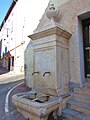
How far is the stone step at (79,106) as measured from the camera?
349 centimetres

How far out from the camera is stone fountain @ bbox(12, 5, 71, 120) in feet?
12.5

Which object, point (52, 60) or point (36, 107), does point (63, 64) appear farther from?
point (36, 107)

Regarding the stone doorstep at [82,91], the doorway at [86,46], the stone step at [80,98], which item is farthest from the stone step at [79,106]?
the doorway at [86,46]

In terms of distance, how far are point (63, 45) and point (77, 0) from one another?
5.40 feet

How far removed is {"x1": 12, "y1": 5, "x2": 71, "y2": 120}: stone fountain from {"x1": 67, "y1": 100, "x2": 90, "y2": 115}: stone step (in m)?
0.37

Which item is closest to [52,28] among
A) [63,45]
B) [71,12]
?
[63,45]

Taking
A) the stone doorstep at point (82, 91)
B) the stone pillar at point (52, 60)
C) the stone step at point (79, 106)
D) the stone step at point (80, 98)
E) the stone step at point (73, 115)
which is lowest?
the stone step at point (73, 115)

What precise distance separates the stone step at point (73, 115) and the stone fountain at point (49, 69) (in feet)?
0.75

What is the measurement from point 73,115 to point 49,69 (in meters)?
1.52

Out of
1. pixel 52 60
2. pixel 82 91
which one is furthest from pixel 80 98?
pixel 52 60

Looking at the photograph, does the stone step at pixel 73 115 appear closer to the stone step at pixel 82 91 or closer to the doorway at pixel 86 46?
the stone step at pixel 82 91

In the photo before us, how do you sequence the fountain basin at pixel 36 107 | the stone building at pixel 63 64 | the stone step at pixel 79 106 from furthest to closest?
the stone building at pixel 63 64 < the stone step at pixel 79 106 < the fountain basin at pixel 36 107

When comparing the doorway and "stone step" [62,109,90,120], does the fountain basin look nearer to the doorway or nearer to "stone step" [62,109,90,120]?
"stone step" [62,109,90,120]

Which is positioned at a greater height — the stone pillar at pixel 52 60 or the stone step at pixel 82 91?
the stone pillar at pixel 52 60
